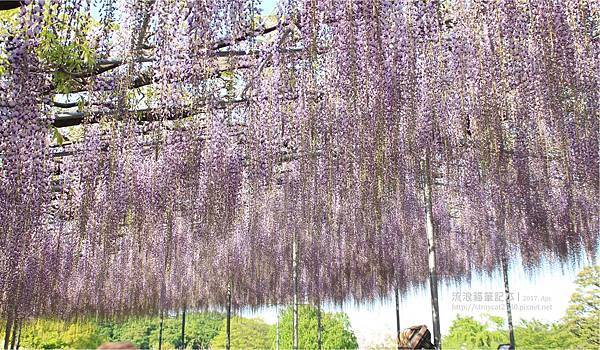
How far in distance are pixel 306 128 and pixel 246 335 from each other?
30015mm

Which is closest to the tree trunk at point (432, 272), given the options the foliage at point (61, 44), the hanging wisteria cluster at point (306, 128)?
the hanging wisteria cluster at point (306, 128)

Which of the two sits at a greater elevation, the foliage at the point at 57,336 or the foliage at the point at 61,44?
the foliage at the point at 61,44

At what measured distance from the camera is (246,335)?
34688mm

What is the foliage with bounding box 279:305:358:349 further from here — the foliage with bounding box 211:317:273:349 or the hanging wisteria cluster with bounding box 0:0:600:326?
the hanging wisteria cluster with bounding box 0:0:600:326

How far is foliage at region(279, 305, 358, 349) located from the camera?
22016 millimetres

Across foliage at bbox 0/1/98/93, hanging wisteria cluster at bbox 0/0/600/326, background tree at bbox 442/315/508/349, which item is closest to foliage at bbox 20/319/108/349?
hanging wisteria cluster at bbox 0/0/600/326

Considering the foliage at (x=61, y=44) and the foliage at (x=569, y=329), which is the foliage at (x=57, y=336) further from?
the foliage at (x=61, y=44)

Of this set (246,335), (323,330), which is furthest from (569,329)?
(246,335)

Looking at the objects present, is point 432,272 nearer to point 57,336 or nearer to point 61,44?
point 61,44

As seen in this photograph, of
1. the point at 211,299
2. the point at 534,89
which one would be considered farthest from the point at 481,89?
the point at 211,299

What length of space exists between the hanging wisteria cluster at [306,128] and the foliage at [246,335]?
75.6 ft

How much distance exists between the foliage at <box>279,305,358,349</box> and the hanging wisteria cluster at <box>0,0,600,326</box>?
11047 mm

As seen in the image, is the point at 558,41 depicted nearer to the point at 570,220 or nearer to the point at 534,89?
the point at 534,89

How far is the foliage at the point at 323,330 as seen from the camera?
72.2ft
